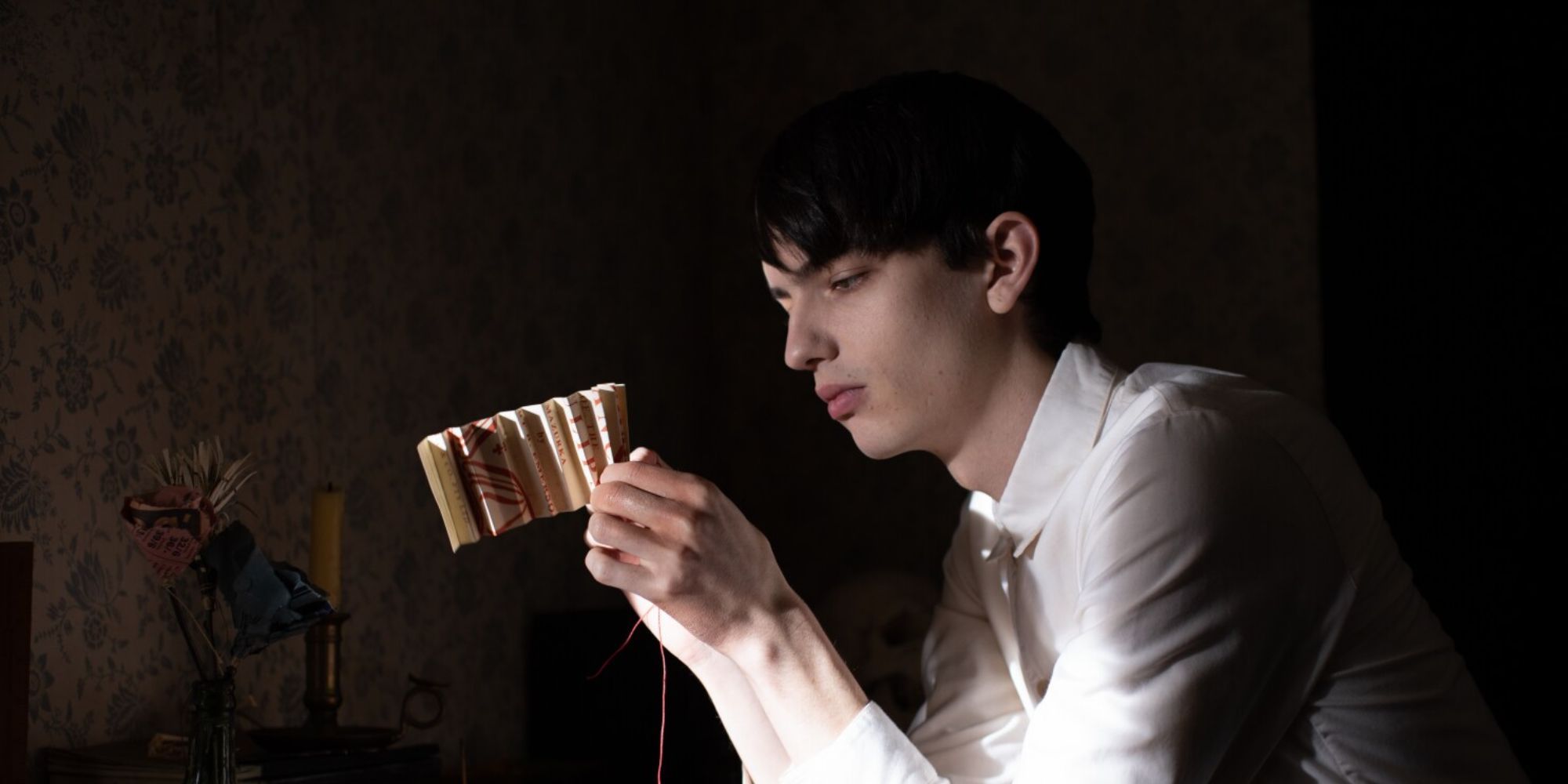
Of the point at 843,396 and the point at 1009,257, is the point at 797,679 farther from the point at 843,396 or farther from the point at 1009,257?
the point at 1009,257

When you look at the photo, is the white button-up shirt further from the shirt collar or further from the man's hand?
the man's hand

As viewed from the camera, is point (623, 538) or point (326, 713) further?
point (326, 713)

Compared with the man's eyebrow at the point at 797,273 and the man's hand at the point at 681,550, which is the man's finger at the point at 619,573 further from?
the man's eyebrow at the point at 797,273

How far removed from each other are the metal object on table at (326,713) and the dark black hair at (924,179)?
717 millimetres

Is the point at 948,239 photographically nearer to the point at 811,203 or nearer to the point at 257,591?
the point at 811,203

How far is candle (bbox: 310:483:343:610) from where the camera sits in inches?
63.8

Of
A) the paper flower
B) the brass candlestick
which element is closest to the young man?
the paper flower

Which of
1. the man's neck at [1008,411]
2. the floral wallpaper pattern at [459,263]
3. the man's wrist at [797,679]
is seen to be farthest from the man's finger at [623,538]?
the floral wallpaper pattern at [459,263]

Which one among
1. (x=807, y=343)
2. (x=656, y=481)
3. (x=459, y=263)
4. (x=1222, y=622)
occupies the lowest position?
(x=1222, y=622)

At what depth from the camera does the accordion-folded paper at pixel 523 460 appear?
1.17m

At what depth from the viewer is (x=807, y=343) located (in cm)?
128

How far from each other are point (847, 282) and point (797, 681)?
374mm

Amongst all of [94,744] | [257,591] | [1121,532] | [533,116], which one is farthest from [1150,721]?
[533,116]

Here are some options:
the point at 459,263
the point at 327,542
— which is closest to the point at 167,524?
the point at 327,542
